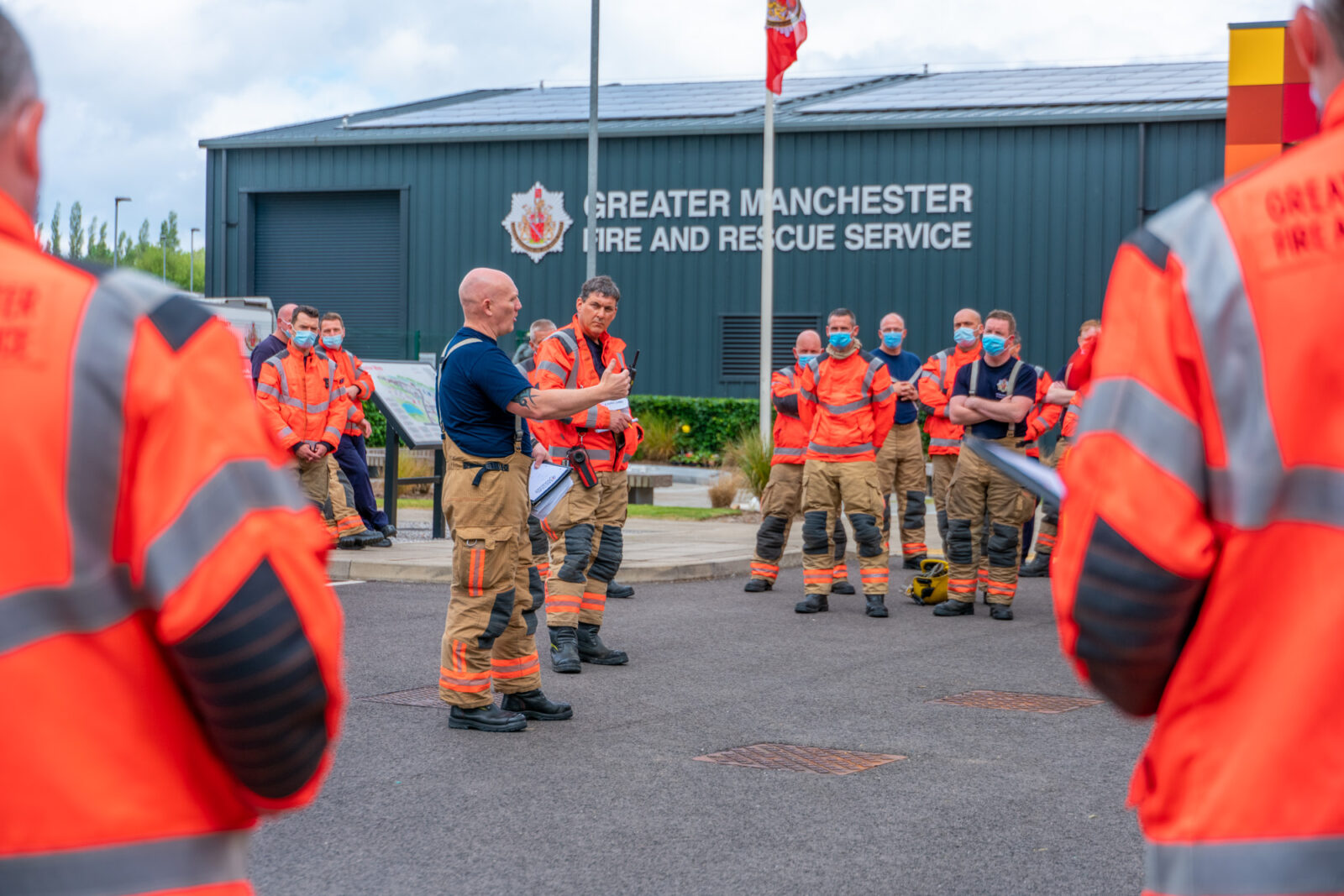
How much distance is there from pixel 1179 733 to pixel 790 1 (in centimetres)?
1920

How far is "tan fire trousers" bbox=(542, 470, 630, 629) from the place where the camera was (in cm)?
839

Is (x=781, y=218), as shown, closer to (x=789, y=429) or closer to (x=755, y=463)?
(x=755, y=463)

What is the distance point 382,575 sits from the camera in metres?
12.3

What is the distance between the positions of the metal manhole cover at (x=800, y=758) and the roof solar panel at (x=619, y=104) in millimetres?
24001

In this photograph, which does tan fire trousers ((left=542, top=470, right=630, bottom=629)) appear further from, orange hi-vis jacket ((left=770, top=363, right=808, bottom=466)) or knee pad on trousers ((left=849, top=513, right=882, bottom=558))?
orange hi-vis jacket ((left=770, top=363, right=808, bottom=466))

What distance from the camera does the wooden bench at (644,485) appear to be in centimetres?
1902

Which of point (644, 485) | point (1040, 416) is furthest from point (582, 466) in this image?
point (644, 485)

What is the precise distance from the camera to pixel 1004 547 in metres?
10.8

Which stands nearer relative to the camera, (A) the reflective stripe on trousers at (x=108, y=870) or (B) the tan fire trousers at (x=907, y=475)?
(A) the reflective stripe on trousers at (x=108, y=870)

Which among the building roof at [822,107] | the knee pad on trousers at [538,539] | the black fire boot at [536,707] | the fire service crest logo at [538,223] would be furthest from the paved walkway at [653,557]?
the fire service crest logo at [538,223]

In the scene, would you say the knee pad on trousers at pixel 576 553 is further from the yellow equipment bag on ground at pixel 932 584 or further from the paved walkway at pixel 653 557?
the yellow equipment bag on ground at pixel 932 584

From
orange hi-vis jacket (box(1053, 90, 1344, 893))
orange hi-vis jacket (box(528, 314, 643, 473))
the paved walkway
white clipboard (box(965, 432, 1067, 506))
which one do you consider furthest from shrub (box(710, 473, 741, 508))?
orange hi-vis jacket (box(1053, 90, 1344, 893))

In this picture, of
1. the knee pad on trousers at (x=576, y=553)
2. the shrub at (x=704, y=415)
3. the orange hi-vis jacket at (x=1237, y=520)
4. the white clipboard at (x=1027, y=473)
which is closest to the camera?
the orange hi-vis jacket at (x=1237, y=520)

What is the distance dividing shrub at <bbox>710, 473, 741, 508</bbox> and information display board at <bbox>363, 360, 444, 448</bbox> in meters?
4.48
